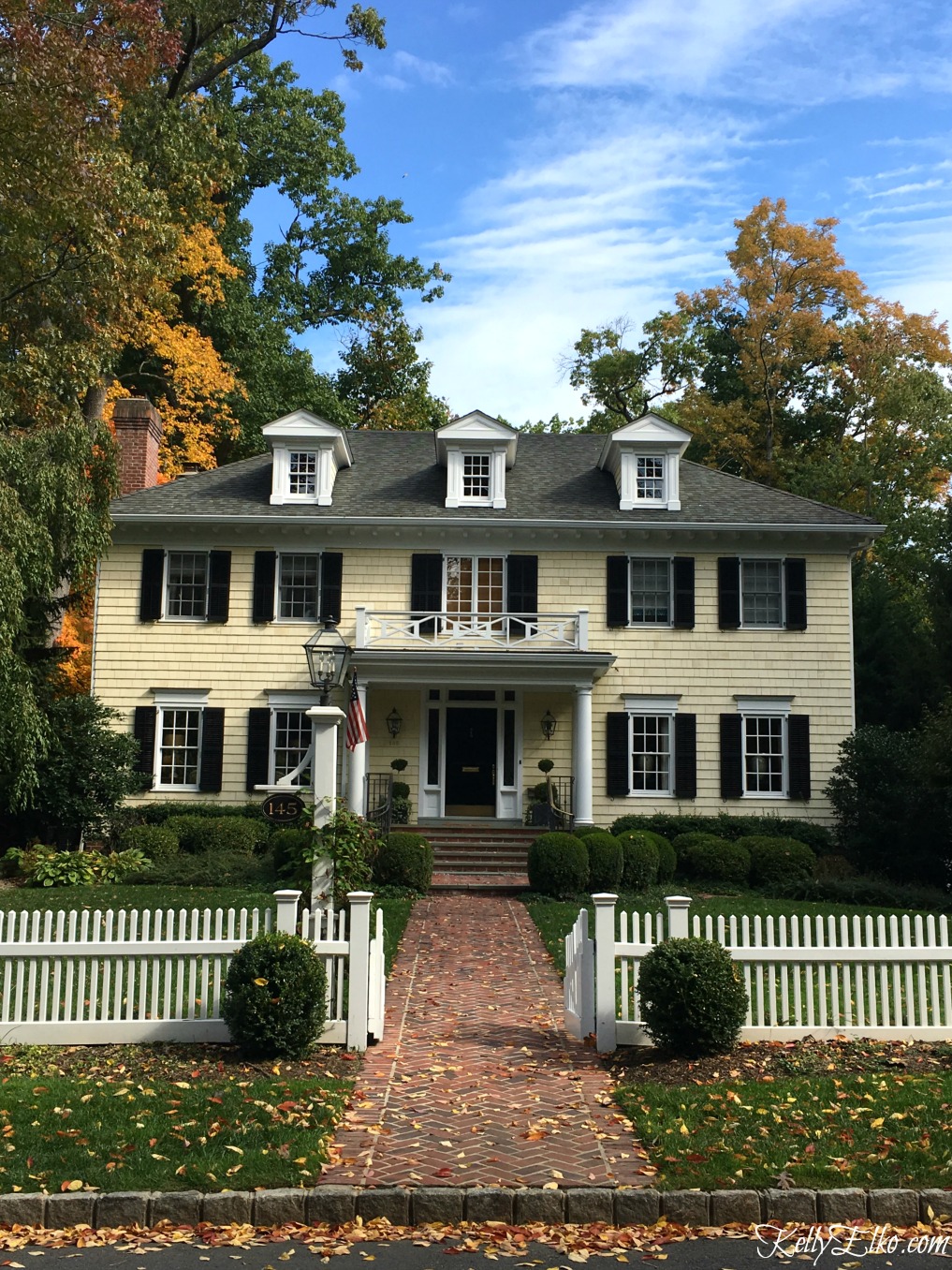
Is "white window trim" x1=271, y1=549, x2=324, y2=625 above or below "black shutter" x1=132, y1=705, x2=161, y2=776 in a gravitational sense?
above

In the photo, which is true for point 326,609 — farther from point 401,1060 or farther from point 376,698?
point 401,1060

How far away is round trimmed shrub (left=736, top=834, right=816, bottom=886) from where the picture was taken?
61.2 ft

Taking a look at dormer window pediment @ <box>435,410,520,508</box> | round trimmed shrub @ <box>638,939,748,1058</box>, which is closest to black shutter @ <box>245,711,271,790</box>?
dormer window pediment @ <box>435,410,520,508</box>

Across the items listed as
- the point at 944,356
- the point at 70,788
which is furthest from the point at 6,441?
the point at 944,356

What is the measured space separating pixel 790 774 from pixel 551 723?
4.75 meters

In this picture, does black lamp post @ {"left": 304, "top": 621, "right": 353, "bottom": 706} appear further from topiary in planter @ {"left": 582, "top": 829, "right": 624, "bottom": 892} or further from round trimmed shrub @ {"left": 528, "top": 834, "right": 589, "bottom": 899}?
topiary in planter @ {"left": 582, "top": 829, "right": 624, "bottom": 892}

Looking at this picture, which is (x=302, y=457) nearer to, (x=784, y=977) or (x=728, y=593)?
(x=728, y=593)

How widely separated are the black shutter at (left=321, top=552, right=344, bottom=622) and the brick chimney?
14.7 feet

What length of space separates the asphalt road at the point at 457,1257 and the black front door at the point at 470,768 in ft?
56.1

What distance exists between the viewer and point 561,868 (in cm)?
1672

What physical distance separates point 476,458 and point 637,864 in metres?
10.0

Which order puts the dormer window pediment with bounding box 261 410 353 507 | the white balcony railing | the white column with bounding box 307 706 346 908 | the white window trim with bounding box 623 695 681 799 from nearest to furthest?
1. the white column with bounding box 307 706 346 908
2. the white balcony railing
3. the white window trim with bounding box 623 695 681 799
4. the dormer window pediment with bounding box 261 410 353 507

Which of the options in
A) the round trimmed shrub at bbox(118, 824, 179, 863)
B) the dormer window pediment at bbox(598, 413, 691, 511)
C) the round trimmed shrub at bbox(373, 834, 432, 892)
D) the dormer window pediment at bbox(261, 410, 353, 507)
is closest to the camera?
the round trimmed shrub at bbox(373, 834, 432, 892)

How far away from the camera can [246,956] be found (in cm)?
792
